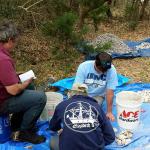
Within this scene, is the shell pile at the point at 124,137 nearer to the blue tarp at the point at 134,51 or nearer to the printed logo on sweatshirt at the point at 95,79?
the printed logo on sweatshirt at the point at 95,79

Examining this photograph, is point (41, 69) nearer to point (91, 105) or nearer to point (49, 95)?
point (49, 95)

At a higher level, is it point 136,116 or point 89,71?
point 89,71

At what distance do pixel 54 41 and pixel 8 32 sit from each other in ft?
9.26

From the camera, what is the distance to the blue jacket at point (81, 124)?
2.46 meters

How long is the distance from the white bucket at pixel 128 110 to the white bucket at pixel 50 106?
0.64m

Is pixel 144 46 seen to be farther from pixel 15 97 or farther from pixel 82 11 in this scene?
pixel 15 97

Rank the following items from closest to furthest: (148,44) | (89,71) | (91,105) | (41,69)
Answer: (91,105) < (89,71) < (41,69) < (148,44)

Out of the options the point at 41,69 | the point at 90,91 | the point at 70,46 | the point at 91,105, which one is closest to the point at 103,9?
the point at 70,46

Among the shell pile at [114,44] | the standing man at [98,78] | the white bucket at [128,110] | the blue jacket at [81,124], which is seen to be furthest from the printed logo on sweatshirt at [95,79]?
the shell pile at [114,44]

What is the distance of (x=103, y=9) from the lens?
5516 mm

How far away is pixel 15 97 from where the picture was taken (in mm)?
3266

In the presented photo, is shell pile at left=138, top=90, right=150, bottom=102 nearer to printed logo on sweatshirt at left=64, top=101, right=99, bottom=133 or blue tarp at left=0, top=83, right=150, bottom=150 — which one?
blue tarp at left=0, top=83, right=150, bottom=150

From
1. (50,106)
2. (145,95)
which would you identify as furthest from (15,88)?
(145,95)

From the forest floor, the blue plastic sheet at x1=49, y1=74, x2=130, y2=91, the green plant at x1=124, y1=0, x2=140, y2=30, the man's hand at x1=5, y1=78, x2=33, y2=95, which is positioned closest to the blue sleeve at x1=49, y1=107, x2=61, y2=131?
the man's hand at x1=5, y1=78, x2=33, y2=95
